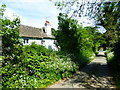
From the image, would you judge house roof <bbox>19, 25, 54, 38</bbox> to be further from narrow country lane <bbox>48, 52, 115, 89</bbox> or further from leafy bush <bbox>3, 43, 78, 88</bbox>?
narrow country lane <bbox>48, 52, 115, 89</bbox>

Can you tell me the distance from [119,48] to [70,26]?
6.11 metres

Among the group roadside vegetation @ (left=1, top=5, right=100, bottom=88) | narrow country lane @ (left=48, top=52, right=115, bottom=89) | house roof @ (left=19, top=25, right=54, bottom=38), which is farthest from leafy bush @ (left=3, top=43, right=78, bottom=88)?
house roof @ (left=19, top=25, right=54, bottom=38)

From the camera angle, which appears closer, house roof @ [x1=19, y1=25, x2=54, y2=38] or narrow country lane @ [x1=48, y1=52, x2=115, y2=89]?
narrow country lane @ [x1=48, y1=52, x2=115, y2=89]

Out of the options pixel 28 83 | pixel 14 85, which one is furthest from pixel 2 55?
pixel 28 83

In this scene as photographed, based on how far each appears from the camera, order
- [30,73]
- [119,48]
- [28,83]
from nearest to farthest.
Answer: [28,83]
[30,73]
[119,48]

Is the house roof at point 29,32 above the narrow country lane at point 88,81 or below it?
above

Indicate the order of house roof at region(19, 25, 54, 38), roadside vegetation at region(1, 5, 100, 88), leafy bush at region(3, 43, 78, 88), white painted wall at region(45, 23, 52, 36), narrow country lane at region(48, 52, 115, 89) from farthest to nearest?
white painted wall at region(45, 23, 52, 36) < house roof at region(19, 25, 54, 38) < narrow country lane at region(48, 52, 115, 89) < leafy bush at region(3, 43, 78, 88) < roadside vegetation at region(1, 5, 100, 88)

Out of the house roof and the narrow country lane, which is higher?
the house roof

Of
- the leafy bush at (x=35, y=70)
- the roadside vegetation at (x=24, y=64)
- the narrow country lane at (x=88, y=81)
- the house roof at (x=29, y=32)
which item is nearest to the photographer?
the roadside vegetation at (x=24, y=64)

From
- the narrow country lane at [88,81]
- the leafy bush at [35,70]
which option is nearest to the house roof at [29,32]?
the leafy bush at [35,70]

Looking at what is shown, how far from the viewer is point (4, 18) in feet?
16.4

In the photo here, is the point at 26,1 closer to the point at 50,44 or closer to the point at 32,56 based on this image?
the point at 32,56

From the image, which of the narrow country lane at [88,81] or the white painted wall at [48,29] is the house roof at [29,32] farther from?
the narrow country lane at [88,81]

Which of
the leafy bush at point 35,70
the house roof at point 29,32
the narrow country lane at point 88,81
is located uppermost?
the house roof at point 29,32
